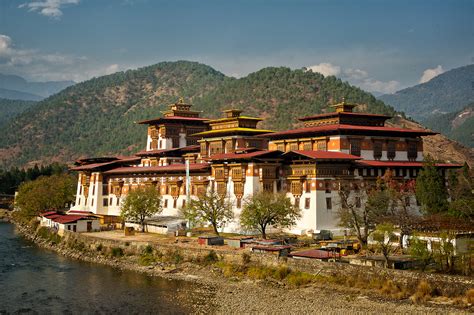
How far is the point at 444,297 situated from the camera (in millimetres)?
38812

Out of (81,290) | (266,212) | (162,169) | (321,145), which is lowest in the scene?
(81,290)

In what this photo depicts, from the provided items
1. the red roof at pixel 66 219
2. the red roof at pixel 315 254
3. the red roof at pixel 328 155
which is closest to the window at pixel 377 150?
the red roof at pixel 328 155

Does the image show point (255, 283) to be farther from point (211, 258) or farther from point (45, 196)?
point (45, 196)

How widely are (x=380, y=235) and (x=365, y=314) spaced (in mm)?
9102

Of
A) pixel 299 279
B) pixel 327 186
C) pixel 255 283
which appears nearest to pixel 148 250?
pixel 255 283

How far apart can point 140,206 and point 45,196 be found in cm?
3202

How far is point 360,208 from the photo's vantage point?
215ft

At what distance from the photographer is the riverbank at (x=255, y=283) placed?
4044 centimetres

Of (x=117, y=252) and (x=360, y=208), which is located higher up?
(x=360, y=208)

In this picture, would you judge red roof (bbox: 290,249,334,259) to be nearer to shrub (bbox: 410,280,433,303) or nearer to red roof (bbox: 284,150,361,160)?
shrub (bbox: 410,280,433,303)

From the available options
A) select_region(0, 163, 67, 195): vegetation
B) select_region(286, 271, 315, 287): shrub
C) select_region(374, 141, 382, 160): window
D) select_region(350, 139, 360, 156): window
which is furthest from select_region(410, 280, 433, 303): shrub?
select_region(0, 163, 67, 195): vegetation

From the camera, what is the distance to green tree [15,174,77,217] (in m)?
99.4

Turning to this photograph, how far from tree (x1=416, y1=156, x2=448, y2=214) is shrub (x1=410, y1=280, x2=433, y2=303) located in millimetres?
24106

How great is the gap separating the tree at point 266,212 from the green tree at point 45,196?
160 ft
